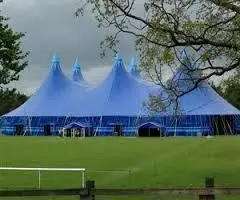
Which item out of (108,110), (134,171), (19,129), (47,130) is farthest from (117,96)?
(134,171)

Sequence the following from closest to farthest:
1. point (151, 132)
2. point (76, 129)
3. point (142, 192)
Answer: point (142, 192) < point (151, 132) < point (76, 129)

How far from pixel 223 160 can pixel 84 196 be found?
23754 millimetres

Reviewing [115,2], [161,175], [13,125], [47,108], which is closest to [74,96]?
[47,108]

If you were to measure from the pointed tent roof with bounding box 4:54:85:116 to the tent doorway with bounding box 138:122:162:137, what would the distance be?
42.3 ft

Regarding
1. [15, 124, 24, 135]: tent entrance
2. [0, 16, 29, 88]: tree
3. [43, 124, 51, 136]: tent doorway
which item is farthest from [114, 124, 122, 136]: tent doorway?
[0, 16, 29, 88]: tree

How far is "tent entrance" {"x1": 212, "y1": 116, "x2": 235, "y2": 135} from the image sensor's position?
91.3m

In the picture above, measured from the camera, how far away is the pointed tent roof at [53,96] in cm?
9838

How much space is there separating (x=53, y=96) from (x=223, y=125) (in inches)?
1110

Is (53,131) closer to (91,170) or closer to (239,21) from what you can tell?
(91,170)

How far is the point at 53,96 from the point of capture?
102 m

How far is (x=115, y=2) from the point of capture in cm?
1778

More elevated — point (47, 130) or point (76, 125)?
point (76, 125)

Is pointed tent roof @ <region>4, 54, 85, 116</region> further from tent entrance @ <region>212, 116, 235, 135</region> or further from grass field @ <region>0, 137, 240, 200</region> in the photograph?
grass field @ <region>0, 137, 240, 200</region>

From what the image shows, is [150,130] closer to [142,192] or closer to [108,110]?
[108,110]
